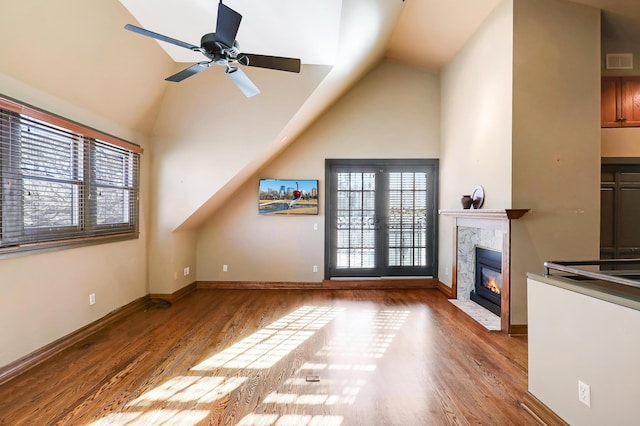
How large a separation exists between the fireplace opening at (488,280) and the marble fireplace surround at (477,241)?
11 cm

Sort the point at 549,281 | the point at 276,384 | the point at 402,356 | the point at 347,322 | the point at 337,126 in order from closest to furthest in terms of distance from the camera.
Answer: the point at 549,281 < the point at 276,384 < the point at 402,356 < the point at 347,322 < the point at 337,126

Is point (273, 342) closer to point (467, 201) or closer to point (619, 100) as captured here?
point (467, 201)

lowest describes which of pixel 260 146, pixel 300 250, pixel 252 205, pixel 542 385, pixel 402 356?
pixel 402 356

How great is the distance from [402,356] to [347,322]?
1009 millimetres

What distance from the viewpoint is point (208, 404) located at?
2.18m

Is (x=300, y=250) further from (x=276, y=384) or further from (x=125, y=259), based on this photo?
(x=276, y=384)

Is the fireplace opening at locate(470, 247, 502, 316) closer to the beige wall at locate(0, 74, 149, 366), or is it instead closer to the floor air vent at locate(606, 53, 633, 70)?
the floor air vent at locate(606, 53, 633, 70)

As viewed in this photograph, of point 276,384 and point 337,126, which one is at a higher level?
point 337,126

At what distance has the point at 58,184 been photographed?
120 inches

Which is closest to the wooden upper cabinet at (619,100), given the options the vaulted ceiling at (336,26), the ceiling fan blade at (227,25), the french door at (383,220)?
the vaulted ceiling at (336,26)

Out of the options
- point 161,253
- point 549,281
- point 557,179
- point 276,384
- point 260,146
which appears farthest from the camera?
point 161,253

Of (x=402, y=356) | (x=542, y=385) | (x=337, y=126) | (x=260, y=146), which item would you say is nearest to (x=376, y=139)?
(x=337, y=126)

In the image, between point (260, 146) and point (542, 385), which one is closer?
point (542, 385)

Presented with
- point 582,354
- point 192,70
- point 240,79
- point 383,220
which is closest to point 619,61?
point 383,220
